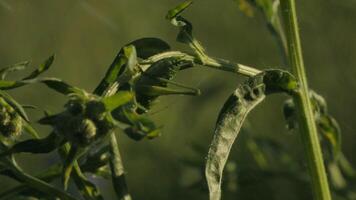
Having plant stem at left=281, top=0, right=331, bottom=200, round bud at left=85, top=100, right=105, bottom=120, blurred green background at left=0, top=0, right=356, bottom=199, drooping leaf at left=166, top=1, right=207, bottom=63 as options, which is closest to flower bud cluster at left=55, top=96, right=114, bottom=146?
round bud at left=85, top=100, right=105, bottom=120

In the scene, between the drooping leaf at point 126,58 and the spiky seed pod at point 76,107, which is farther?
the drooping leaf at point 126,58

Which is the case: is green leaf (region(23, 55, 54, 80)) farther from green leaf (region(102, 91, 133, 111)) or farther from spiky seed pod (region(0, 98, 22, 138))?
green leaf (region(102, 91, 133, 111))

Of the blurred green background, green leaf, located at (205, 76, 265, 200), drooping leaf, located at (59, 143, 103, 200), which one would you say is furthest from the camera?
the blurred green background

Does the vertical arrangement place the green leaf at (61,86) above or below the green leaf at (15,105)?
above

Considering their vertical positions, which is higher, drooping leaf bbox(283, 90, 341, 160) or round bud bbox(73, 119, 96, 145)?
round bud bbox(73, 119, 96, 145)

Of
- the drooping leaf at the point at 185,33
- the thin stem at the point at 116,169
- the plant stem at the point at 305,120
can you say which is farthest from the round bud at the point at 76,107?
the plant stem at the point at 305,120

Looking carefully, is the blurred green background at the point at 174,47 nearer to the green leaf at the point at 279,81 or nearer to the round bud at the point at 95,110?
the green leaf at the point at 279,81

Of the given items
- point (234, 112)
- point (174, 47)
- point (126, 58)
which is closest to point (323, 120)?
point (234, 112)

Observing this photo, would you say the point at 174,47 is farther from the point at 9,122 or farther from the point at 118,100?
the point at 118,100
